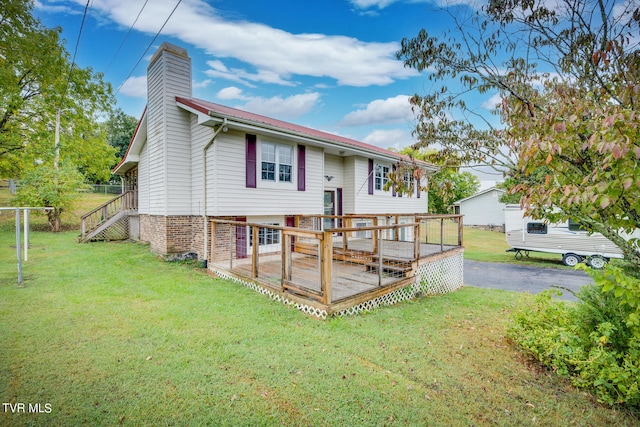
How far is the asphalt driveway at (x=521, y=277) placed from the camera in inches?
388

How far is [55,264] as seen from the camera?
28.4 feet

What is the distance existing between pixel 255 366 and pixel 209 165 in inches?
268

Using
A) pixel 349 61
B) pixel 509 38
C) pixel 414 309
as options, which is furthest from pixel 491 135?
pixel 349 61

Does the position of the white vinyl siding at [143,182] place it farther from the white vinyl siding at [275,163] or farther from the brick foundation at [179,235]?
the white vinyl siding at [275,163]

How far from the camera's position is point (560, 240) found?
13.9 m

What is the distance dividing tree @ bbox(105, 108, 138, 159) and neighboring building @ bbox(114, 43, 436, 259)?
32256 millimetres

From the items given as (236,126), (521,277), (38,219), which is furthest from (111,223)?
(521,277)

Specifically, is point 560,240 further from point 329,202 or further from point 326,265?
point 326,265

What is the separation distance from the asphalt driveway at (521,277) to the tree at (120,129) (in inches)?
1649

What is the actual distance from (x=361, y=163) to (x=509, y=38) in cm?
921

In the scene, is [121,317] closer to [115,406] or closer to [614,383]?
[115,406]

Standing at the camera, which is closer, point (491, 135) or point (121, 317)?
point (491, 135)

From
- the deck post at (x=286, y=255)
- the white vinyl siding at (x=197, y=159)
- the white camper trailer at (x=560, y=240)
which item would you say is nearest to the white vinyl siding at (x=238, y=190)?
the white vinyl siding at (x=197, y=159)

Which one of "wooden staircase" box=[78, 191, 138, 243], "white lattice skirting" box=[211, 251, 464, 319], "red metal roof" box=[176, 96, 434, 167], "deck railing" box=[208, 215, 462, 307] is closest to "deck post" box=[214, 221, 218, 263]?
"deck railing" box=[208, 215, 462, 307]
